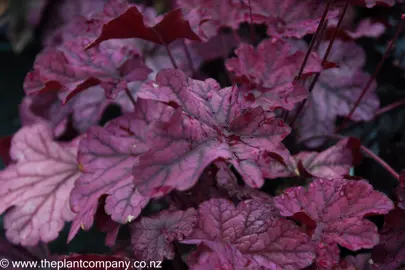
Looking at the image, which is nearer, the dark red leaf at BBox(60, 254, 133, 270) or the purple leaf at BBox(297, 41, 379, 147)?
the dark red leaf at BBox(60, 254, 133, 270)

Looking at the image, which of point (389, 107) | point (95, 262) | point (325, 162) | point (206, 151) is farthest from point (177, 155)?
point (389, 107)

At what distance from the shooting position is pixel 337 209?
717mm

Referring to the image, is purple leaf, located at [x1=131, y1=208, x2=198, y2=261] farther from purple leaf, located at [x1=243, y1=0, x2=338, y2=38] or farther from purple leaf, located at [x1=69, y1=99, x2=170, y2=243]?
purple leaf, located at [x1=243, y1=0, x2=338, y2=38]

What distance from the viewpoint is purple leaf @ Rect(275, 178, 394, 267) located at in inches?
27.2

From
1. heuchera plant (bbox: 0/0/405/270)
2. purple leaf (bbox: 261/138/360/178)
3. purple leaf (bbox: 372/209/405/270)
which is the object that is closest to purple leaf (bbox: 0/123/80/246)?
heuchera plant (bbox: 0/0/405/270)

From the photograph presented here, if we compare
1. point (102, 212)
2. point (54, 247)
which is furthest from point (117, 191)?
point (54, 247)

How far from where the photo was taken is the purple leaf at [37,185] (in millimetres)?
899

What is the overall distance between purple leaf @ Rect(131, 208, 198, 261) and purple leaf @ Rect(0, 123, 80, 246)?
0.21m

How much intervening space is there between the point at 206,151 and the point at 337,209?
238mm

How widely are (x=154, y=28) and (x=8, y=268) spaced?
22.8 inches

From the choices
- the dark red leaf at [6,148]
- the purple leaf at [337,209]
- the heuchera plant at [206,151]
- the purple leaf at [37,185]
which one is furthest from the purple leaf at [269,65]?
the dark red leaf at [6,148]

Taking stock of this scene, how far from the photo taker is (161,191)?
1.98ft

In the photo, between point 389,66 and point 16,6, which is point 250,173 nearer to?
point 389,66

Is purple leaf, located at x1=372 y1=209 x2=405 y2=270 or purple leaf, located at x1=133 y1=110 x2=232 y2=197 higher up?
purple leaf, located at x1=133 y1=110 x2=232 y2=197
